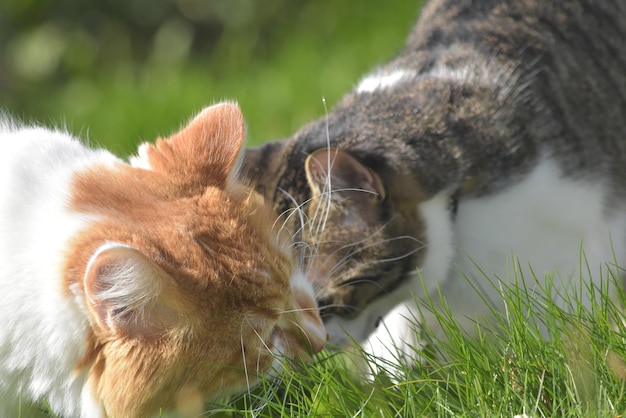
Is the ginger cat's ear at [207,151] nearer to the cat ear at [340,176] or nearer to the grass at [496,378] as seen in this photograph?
the cat ear at [340,176]

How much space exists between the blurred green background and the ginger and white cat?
2.32 m

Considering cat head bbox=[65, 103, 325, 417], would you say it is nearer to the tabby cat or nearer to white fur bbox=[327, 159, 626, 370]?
the tabby cat

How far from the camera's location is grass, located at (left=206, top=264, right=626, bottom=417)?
1.63 metres

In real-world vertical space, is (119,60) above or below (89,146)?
above

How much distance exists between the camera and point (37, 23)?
19.9ft

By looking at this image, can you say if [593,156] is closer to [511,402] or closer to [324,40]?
[511,402]

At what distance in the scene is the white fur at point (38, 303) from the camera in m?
1.67

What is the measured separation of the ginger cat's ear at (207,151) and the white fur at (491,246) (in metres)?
0.64

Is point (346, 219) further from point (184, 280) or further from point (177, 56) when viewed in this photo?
point (177, 56)

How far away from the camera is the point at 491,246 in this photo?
2.40 m

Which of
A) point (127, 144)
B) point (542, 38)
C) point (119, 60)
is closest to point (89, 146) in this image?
point (542, 38)

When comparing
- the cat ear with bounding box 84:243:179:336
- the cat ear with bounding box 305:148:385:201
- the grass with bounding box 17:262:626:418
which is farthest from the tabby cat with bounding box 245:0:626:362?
the cat ear with bounding box 84:243:179:336

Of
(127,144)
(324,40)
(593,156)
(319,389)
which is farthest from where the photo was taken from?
(324,40)

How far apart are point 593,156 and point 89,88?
3783 mm
